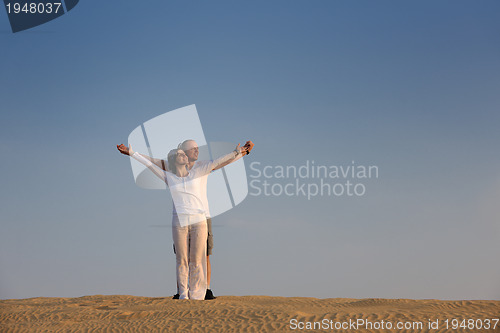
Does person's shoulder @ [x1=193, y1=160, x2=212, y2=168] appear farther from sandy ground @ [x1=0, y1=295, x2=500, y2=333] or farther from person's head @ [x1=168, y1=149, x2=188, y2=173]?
A: sandy ground @ [x1=0, y1=295, x2=500, y2=333]

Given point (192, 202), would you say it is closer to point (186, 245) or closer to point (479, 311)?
point (186, 245)

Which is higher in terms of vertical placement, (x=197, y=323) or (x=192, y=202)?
(x=192, y=202)

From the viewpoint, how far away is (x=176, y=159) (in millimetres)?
10859

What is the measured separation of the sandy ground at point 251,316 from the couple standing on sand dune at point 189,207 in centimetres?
73

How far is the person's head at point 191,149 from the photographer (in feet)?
35.5

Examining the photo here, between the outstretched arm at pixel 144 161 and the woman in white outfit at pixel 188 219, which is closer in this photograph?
the woman in white outfit at pixel 188 219

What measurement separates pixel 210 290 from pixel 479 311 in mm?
5170

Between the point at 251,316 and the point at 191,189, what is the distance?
3.34 metres

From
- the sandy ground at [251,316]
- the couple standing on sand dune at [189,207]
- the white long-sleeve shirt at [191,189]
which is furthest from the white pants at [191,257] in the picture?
the sandy ground at [251,316]

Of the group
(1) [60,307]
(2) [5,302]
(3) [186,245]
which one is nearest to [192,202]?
(3) [186,245]

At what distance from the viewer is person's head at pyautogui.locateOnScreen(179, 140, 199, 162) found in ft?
35.5

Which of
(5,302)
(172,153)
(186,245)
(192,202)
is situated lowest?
(5,302)

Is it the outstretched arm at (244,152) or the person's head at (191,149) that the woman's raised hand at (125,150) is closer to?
the person's head at (191,149)

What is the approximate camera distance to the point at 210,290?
36.4ft
